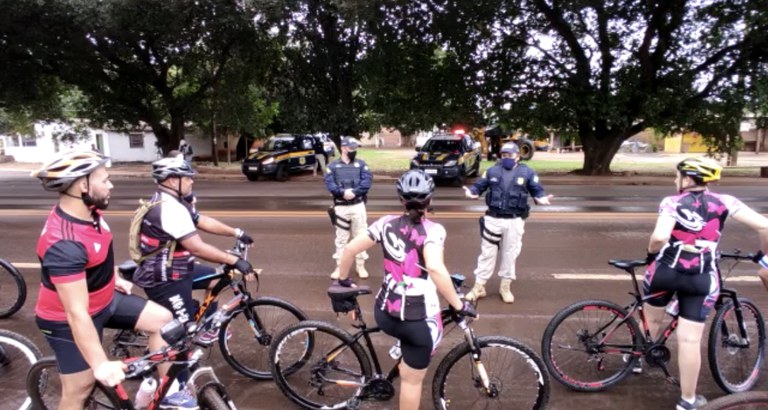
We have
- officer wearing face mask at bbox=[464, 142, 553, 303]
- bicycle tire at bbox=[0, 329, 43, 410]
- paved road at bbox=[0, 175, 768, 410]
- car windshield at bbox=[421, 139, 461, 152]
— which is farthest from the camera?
car windshield at bbox=[421, 139, 461, 152]

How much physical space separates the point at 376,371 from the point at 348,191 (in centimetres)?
340

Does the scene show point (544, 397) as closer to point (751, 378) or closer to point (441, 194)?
point (751, 378)

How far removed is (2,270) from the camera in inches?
226

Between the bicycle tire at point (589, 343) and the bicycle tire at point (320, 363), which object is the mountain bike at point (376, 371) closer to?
the bicycle tire at point (320, 363)

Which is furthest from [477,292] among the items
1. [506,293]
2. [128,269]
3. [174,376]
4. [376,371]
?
[174,376]

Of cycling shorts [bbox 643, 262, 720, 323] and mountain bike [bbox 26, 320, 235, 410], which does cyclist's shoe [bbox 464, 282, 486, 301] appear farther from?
mountain bike [bbox 26, 320, 235, 410]

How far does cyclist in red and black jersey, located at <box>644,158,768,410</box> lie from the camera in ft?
11.6

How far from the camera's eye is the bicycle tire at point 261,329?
4207 mm

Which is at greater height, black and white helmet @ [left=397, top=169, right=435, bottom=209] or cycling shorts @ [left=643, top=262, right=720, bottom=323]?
black and white helmet @ [left=397, top=169, right=435, bottom=209]

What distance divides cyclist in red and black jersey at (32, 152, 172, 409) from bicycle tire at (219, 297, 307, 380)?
1376mm

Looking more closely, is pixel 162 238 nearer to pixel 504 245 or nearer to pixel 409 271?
pixel 409 271

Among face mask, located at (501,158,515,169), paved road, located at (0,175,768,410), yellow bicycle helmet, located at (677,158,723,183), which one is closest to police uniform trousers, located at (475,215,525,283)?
paved road, located at (0,175,768,410)

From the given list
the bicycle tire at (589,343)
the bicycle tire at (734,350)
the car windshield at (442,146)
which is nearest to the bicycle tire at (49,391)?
the bicycle tire at (589,343)

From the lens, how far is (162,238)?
12.0 feet
